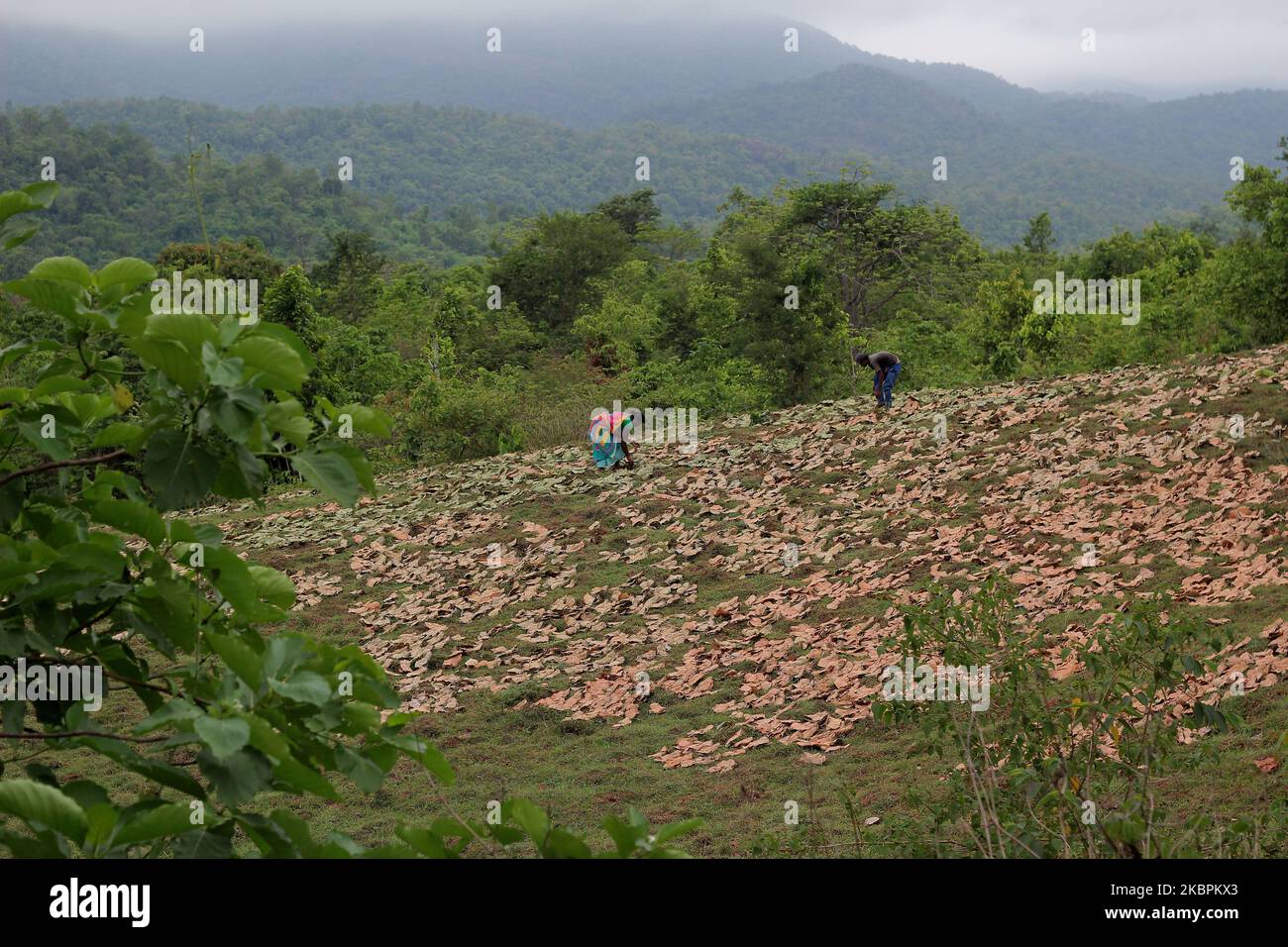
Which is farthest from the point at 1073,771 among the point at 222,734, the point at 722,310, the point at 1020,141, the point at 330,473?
the point at 1020,141

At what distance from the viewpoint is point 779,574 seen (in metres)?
8.20

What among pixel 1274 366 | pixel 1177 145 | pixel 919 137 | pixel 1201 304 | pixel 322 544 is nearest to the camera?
pixel 1274 366

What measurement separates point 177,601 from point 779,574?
675 cm

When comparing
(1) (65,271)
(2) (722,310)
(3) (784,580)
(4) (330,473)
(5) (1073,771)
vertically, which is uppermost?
(2) (722,310)

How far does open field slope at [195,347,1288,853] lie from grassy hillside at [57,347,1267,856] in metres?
0.02

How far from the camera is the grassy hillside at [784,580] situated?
5.22 m

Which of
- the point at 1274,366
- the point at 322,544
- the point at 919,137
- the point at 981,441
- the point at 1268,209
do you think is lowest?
the point at 322,544

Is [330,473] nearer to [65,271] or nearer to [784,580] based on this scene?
[65,271]

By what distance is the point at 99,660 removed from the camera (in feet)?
5.97

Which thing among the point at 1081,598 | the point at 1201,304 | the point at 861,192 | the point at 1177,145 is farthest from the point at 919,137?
the point at 1081,598

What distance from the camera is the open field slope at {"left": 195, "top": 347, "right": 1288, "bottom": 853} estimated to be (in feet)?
17.9

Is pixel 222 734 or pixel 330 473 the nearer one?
pixel 222 734

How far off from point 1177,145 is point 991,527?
183975 mm
